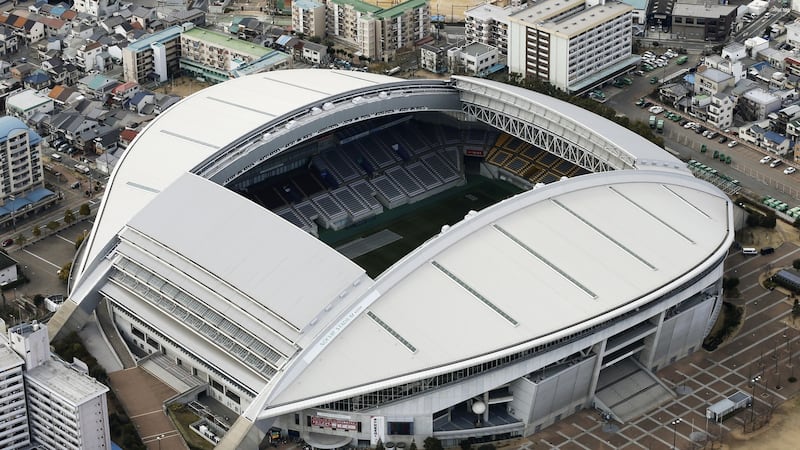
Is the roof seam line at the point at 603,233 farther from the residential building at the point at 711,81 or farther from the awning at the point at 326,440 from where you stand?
the residential building at the point at 711,81

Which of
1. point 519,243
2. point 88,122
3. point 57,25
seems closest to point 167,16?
point 57,25

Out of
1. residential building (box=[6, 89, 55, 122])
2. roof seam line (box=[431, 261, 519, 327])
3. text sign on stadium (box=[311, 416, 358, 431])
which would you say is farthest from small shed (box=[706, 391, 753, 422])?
residential building (box=[6, 89, 55, 122])

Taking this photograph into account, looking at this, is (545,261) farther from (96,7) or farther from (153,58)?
(96,7)

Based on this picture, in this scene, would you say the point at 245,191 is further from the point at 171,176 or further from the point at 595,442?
the point at 595,442

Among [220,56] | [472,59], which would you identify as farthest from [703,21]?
[220,56]

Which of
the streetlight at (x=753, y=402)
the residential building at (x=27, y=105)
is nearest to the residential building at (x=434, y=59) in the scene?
the residential building at (x=27, y=105)

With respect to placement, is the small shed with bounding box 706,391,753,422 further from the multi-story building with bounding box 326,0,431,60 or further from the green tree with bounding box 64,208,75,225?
the multi-story building with bounding box 326,0,431,60
